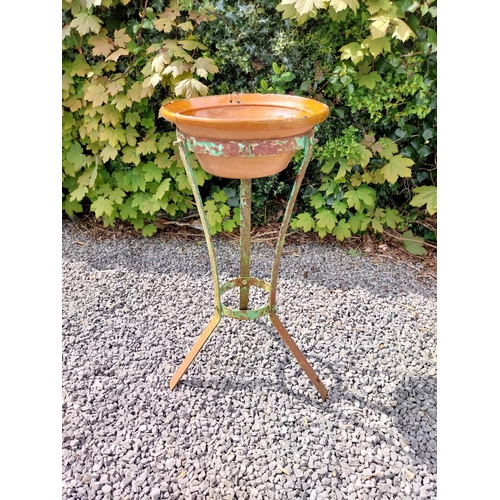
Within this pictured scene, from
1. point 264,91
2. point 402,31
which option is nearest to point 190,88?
point 264,91

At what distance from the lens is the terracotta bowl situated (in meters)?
1.46

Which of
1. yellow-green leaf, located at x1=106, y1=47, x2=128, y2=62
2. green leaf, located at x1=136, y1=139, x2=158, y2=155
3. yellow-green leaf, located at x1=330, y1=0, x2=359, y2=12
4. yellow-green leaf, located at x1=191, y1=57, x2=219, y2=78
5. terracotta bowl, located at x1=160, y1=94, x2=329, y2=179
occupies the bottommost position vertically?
green leaf, located at x1=136, y1=139, x2=158, y2=155

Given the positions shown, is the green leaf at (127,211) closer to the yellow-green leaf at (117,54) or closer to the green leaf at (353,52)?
the yellow-green leaf at (117,54)

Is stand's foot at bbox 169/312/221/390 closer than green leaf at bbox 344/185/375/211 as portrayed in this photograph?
Yes

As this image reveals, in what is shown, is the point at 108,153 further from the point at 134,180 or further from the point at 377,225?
the point at 377,225

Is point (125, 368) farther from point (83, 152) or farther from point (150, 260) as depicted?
Result: point (83, 152)

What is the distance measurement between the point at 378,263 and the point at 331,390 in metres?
1.19

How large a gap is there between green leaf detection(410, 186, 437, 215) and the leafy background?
12 mm

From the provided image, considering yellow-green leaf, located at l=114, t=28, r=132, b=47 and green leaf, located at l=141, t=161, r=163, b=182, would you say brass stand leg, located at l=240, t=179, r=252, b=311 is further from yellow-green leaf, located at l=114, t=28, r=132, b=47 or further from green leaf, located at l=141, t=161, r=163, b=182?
yellow-green leaf, located at l=114, t=28, r=132, b=47

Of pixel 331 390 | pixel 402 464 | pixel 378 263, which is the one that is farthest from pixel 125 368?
pixel 378 263

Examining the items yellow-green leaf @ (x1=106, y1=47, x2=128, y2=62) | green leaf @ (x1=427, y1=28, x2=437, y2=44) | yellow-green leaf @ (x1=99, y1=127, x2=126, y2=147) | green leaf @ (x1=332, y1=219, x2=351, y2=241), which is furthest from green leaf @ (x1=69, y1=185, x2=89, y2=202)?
green leaf @ (x1=427, y1=28, x2=437, y2=44)

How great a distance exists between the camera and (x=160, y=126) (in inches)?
121

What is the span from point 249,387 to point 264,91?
1.72 meters

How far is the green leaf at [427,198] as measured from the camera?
2766 millimetres
